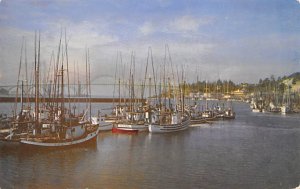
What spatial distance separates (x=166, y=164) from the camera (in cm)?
502

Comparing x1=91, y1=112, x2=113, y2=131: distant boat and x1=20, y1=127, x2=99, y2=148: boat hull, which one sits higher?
x1=91, y1=112, x2=113, y2=131: distant boat

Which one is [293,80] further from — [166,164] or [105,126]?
[105,126]

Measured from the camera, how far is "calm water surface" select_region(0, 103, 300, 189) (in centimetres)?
471

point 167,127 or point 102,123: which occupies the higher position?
point 102,123

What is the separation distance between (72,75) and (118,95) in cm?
85

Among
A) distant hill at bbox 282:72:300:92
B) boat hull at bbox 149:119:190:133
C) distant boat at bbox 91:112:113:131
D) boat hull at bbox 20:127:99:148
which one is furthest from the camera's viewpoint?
boat hull at bbox 149:119:190:133

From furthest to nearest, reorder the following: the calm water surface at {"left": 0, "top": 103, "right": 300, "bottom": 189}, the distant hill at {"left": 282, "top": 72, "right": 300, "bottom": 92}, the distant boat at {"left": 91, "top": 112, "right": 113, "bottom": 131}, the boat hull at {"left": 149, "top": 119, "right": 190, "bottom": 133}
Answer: the boat hull at {"left": 149, "top": 119, "right": 190, "bottom": 133}
the distant boat at {"left": 91, "top": 112, "right": 113, "bottom": 131}
the distant hill at {"left": 282, "top": 72, "right": 300, "bottom": 92}
the calm water surface at {"left": 0, "top": 103, "right": 300, "bottom": 189}

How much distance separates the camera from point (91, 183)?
15.1 ft

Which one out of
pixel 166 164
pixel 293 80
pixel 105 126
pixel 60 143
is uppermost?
pixel 293 80

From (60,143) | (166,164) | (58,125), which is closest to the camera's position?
(166,164)

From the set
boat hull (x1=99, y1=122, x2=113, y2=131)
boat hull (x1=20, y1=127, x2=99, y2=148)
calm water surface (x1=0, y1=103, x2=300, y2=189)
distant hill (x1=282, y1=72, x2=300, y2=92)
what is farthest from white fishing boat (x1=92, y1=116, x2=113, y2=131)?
distant hill (x1=282, y1=72, x2=300, y2=92)

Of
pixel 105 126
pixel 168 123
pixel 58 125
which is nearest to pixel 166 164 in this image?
pixel 105 126

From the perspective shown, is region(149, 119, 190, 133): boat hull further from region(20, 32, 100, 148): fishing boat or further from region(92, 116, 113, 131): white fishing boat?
region(20, 32, 100, 148): fishing boat

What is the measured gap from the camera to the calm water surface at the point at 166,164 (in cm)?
471
